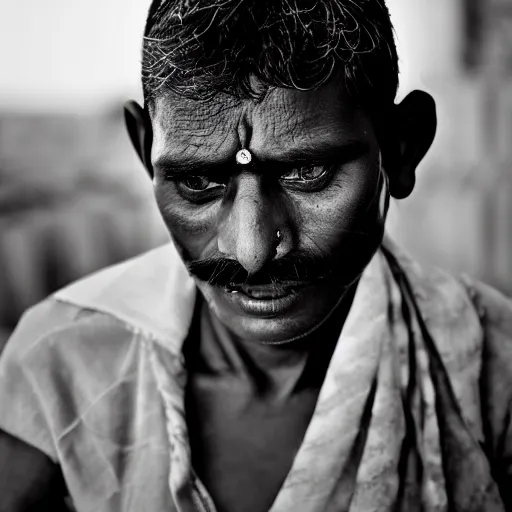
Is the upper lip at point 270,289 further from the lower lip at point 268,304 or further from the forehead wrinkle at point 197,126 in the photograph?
the forehead wrinkle at point 197,126

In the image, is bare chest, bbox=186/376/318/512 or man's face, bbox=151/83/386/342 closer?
man's face, bbox=151/83/386/342

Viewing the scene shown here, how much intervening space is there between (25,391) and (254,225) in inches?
13.3

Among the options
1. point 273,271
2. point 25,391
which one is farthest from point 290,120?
point 25,391

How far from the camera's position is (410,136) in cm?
64

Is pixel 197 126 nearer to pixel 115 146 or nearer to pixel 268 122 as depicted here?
pixel 268 122

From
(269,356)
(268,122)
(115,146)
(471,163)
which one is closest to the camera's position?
(268,122)

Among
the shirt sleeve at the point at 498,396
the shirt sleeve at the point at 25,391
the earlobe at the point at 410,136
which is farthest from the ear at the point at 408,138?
the shirt sleeve at the point at 25,391

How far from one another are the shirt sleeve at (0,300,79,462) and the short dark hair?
317mm

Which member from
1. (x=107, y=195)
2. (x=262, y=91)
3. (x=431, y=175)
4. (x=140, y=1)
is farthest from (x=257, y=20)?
(x=431, y=175)

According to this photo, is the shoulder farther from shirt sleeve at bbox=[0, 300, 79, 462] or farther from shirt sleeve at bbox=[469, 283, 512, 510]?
shirt sleeve at bbox=[469, 283, 512, 510]

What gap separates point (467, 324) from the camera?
0.75 meters

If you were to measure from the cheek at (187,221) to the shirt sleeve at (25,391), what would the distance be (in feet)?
0.69

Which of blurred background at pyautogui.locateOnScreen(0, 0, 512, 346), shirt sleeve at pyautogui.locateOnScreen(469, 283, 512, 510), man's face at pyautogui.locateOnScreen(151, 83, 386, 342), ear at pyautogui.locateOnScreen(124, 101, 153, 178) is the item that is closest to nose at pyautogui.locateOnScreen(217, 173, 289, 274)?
man's face at pyautogui.locateOnScreen(151, 83, 386, 342)

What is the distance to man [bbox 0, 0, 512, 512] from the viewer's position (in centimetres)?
55
